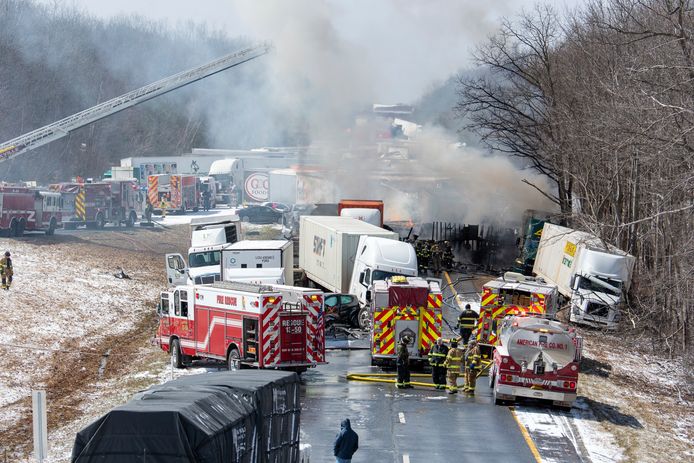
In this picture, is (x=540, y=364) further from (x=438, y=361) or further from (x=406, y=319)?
(x=406, y=319)

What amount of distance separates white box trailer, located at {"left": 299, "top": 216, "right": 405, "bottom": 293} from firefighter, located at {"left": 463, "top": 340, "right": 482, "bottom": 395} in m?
12.6

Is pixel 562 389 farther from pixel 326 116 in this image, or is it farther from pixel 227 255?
pixel 326 116

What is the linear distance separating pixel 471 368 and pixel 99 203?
4579cm

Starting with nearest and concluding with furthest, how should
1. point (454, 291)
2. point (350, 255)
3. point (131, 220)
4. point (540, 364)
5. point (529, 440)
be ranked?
point (529, 440) → point (540, 364) → point (350, 255) → point (454, 291) → point (131, 220)

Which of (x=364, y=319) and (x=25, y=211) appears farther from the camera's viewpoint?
(x=25, y=211)

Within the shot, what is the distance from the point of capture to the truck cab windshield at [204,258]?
134 ft

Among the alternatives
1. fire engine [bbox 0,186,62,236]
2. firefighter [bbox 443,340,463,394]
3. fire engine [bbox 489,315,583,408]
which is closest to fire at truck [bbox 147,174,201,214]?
fire engine [bbox 0,186,62,236]

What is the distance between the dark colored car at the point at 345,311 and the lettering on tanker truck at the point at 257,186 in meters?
54.1

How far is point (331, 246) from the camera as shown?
132 ft

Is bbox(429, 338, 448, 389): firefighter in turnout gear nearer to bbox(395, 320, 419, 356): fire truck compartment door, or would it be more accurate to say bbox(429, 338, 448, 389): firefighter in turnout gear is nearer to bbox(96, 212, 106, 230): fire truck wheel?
bbox(395, 320, 419, 356): fire truck compartment door

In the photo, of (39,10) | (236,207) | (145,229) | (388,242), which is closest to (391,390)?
(388,242)

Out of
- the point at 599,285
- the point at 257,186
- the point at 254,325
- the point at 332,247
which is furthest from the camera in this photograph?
the point at 257,186

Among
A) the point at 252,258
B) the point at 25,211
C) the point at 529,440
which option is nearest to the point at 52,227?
the point at 25,211

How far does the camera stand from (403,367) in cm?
2653
